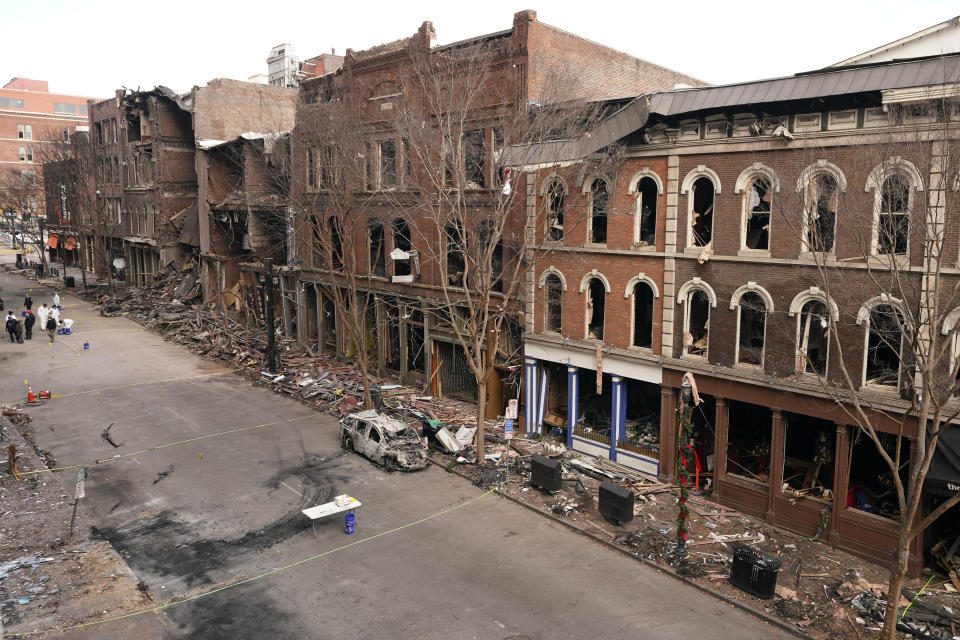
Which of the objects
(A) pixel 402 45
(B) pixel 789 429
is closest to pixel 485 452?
(B) pixel 789 429

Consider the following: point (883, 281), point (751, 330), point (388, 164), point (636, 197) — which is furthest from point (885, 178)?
point (388, 164)

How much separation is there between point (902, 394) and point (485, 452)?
12.6 metres

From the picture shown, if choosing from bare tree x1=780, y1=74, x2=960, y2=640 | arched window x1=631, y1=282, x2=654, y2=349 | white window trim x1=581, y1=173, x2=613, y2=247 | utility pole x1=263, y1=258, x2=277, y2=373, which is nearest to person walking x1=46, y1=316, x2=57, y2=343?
utility pole x1=263, y1=258, x2=277, y2=373

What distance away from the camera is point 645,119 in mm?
19438

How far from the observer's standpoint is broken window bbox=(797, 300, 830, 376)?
17547 millimetres

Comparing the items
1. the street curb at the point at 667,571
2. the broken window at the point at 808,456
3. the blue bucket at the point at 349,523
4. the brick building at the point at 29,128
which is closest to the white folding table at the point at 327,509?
the blue bucket at the point at 349,523

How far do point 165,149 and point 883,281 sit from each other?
5031 cm

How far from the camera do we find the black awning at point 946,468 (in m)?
14.6

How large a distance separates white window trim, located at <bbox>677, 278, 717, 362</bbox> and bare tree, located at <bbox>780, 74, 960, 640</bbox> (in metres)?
2.48

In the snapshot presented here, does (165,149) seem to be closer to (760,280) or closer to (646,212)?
(646,212)

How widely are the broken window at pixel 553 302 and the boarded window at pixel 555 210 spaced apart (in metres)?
1.48

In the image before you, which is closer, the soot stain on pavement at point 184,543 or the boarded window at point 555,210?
the soot stain on pavement at point 184,543

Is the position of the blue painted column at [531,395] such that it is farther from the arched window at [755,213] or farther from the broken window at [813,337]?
the broken window at [813,337]

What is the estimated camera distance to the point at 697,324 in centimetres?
2025
